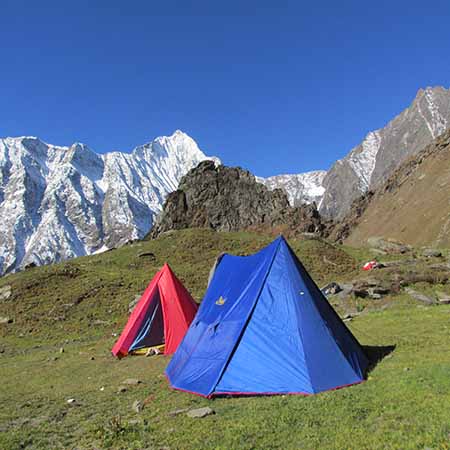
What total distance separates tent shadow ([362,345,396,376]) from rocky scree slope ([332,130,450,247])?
1753 inches

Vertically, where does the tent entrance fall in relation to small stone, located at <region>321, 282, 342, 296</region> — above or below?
above

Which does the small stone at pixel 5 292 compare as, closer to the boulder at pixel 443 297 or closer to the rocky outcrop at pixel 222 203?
the boulder at pixel 443 297

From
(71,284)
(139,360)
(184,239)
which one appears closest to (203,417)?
(139,360)

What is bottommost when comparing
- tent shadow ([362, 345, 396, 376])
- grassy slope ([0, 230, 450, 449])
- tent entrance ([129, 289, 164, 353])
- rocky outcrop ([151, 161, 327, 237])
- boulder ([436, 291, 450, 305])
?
boulder ([436, 291, 450, 305])

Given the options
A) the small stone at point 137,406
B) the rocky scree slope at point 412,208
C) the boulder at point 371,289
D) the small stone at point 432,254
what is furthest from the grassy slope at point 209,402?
the rocky scree slope at point 412,208

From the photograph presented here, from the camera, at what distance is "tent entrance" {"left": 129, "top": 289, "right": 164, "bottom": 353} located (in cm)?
1756

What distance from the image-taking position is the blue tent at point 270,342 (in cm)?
980

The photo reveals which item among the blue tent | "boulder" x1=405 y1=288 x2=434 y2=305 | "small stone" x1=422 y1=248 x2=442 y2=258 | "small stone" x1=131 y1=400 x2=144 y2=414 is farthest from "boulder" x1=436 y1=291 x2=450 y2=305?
"small stone" x1=131 y1=400 x2=144 y2=414

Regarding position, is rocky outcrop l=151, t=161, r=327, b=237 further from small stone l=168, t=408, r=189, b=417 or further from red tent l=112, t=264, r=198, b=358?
small stone l=168, t=408, r=189, b=417

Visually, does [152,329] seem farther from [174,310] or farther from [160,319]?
[174,310]

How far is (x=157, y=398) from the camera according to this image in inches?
406

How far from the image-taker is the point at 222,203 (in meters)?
107

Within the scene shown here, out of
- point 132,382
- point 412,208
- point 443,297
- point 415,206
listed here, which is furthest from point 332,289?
point 412,208

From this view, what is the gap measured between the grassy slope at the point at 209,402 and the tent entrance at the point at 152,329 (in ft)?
3.59
